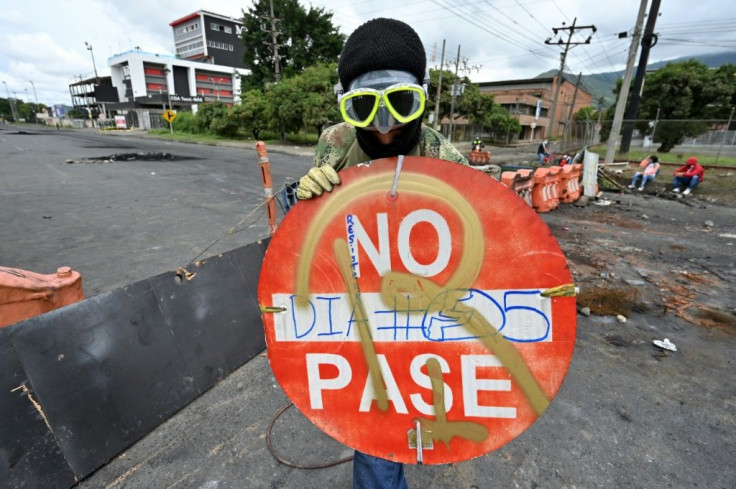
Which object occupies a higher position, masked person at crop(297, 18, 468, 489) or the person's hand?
masked person at crop(297, 18, 468, 489)

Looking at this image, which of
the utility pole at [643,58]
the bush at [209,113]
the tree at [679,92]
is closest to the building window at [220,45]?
the bush at [209,113]

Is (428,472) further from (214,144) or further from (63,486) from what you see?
Answer: (214,144)

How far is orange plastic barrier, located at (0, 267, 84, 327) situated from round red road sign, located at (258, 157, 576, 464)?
2.08 metres

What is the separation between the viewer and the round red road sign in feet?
3.36

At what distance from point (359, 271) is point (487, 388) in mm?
544

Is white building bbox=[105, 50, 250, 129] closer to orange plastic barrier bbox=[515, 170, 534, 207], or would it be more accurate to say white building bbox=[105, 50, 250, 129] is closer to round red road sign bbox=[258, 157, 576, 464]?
orange plastic barrier bbox=[515, 170, 534, 207]

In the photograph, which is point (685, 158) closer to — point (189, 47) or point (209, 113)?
point (209, 113)

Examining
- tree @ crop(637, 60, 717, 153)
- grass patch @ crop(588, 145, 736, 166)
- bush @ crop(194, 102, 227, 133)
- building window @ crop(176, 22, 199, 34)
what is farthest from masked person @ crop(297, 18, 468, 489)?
building window @ crop(176, 22, 199, 34)

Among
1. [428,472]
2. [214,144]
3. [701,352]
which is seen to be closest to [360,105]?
[428,472]

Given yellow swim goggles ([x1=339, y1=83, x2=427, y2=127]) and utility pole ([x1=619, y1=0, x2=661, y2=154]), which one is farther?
utility pole ([x1=619, y1=0, x2=661, y2=154])

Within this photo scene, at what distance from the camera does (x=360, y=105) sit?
1.20 meters

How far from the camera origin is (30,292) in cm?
221

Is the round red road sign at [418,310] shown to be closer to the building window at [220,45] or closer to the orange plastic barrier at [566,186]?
the orange plastic barrier at [566,186]

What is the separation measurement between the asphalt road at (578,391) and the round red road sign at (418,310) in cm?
102
